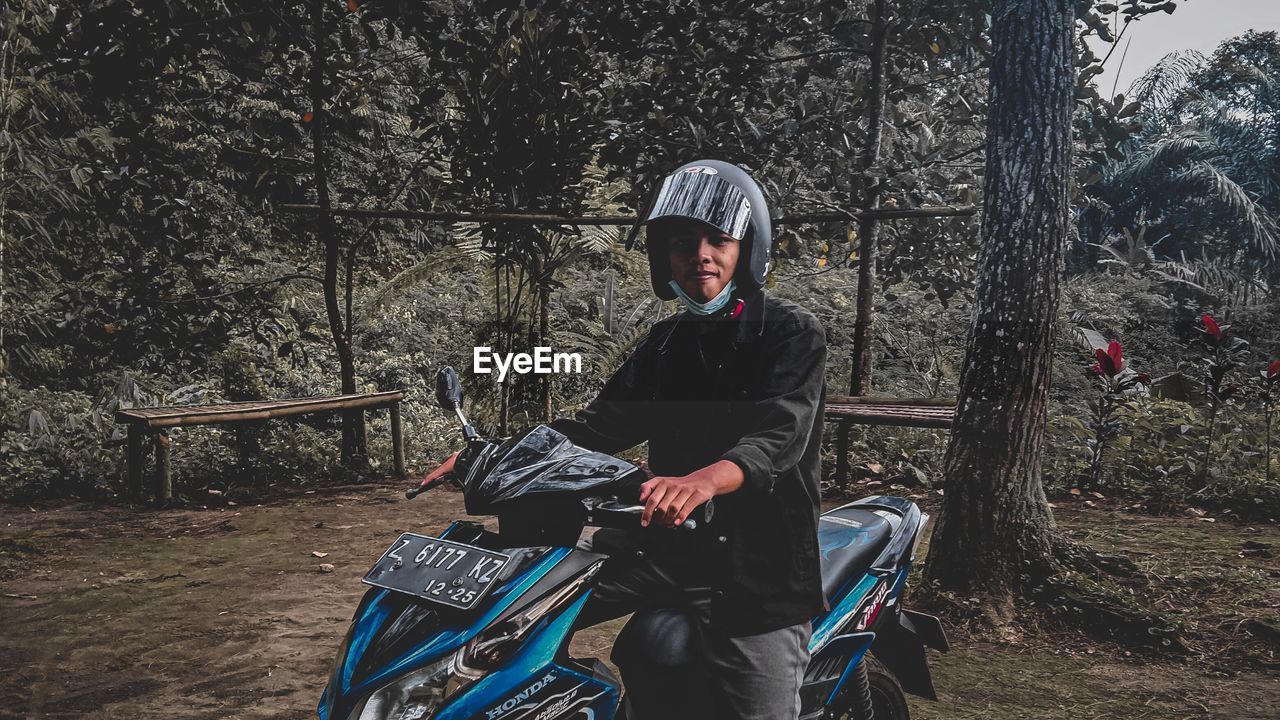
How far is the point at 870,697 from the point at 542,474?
1.55 meters

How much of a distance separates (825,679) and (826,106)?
5520mm

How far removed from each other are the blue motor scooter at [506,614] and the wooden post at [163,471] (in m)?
6.34

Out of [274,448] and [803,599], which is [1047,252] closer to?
[803,599]

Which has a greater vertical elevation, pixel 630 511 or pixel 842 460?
pixel 630 511

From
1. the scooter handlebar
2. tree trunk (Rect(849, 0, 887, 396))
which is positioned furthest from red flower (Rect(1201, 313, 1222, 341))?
the scooter handlebar

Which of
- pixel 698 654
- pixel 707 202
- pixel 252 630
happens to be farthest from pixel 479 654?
pixel 252 630

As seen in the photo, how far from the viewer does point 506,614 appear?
201cm

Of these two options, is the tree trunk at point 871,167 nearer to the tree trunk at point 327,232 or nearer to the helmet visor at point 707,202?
the tree trunk at point 327,232

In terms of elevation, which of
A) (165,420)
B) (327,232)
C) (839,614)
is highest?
(327,232)

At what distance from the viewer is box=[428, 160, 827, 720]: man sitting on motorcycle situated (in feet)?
7.70

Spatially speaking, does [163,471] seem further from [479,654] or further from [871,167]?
[479,654]

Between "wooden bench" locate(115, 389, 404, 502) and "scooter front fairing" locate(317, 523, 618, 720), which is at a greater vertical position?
"scooter front fairing" locate(317, 523, 618, 720)

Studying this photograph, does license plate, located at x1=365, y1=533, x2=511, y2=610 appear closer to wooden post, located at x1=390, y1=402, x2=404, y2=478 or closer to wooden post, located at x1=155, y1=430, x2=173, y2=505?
wooden post, located at x1=155, y1=430, x2=173, y2=505

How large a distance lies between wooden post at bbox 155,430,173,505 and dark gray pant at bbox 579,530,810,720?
6.55 metres
